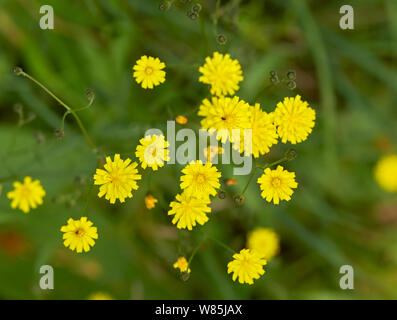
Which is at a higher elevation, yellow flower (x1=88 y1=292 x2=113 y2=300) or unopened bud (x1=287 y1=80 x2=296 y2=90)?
unopened bud (x1=287 y1=80 x2=296 y2=90)

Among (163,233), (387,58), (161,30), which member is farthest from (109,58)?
(387,58)

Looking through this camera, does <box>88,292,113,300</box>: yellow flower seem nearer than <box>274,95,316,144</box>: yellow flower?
No

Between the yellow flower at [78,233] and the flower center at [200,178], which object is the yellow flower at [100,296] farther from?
the flower center at [200,178]

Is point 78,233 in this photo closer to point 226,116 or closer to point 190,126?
point 226,116

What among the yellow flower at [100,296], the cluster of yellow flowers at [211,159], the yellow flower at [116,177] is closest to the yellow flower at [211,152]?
the cluster of yellow flowers at [211,159]

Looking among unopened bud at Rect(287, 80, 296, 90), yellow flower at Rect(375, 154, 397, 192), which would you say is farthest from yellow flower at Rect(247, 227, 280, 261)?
unopened bud at Rect(287, 80, 296, 90)

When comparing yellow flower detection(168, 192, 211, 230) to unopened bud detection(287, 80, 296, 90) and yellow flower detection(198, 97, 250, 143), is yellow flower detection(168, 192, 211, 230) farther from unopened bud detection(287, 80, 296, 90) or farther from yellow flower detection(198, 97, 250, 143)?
unopened bud detection(287, 80, 296, 90)

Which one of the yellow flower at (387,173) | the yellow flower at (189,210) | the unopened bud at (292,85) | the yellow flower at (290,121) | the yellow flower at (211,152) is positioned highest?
the yellow flower at (387,173)
